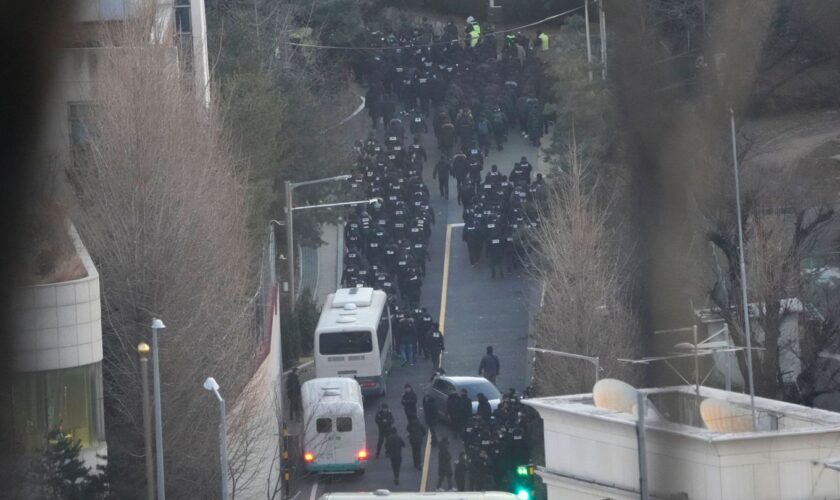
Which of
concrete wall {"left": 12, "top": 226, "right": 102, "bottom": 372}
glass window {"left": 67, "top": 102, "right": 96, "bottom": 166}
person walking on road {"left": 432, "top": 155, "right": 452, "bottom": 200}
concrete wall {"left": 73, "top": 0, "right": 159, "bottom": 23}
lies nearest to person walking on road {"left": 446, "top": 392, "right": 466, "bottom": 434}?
glass window {"left": 67, "top": 102, "right": 96, "bottom": 166}

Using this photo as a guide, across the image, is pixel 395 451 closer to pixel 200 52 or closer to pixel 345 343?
pixel 345 343

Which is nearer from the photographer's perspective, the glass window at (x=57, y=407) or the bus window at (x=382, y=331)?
the glass window at (x=57, y=407)

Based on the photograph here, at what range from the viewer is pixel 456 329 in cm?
2712

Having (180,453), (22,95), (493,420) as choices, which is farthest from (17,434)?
(493,420)

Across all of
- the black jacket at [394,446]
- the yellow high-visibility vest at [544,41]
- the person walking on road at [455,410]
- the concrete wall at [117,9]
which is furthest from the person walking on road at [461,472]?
the yellow high-visibility vest at [544,41]

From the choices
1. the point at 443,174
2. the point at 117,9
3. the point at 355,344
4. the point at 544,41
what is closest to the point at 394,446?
the point at 355,344

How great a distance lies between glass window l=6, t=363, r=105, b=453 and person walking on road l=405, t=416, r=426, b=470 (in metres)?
6.06

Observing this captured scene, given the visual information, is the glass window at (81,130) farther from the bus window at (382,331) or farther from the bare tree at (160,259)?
the bus window at (382,331)

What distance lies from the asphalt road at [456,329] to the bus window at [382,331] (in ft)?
2.80

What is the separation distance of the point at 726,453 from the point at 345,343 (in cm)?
1428

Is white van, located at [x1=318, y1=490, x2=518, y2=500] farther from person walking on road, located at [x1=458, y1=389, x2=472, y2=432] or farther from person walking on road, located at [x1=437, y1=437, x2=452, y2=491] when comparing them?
person walking on road, located at [x1=458, y1=389, x2=472, y2=432]

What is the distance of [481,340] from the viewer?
26.5 meters

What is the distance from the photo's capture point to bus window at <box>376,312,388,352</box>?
24062mm

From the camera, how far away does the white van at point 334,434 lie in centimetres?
1992
